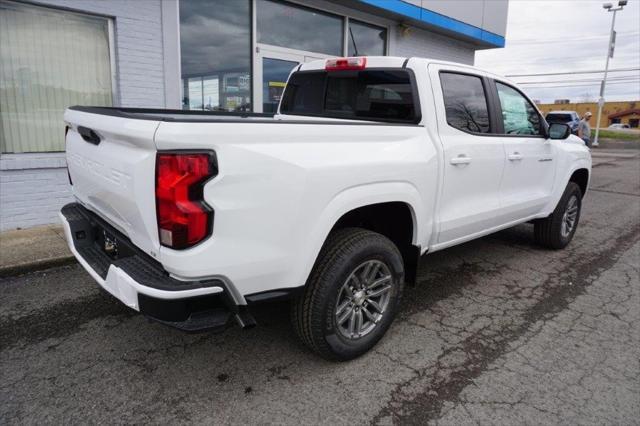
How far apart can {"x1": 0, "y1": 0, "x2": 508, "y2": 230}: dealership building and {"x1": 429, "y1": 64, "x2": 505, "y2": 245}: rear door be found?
4.18 meters

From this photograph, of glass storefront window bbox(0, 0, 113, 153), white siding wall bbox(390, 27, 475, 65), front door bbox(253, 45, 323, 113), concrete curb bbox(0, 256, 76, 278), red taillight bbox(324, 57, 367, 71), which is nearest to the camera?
red taillight bbox(324, 57, 367, 71)

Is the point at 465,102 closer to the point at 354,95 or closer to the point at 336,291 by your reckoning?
the point at 354,95

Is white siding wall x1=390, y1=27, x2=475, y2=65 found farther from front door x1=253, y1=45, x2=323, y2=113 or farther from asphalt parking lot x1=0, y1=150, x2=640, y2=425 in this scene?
asphalt parking lot x1=0, y1=150, x2=640, y2=425

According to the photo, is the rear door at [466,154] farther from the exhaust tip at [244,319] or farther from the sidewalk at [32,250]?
the sidewalk at [32,250]

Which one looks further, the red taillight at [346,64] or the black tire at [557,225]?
the black tire at [557,225]

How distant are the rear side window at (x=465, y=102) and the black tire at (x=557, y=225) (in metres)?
1.91

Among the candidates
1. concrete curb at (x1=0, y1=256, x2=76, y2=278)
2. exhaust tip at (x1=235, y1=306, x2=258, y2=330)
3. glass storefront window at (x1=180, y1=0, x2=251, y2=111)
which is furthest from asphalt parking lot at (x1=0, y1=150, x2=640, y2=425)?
glass storefront window at (x1=180, y1=0, x2=251, y2=111)

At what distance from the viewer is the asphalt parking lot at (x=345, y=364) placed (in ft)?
8.29

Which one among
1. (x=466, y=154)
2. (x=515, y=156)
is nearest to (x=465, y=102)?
(x=466, y=154)

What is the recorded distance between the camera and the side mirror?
4695 millimetres

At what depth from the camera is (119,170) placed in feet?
7.82

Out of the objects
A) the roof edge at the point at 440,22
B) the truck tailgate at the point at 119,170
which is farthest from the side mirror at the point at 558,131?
the roof edge at the point at 440,22

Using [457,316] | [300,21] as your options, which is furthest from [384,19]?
[457,316]

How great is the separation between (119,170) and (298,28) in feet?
22.2
